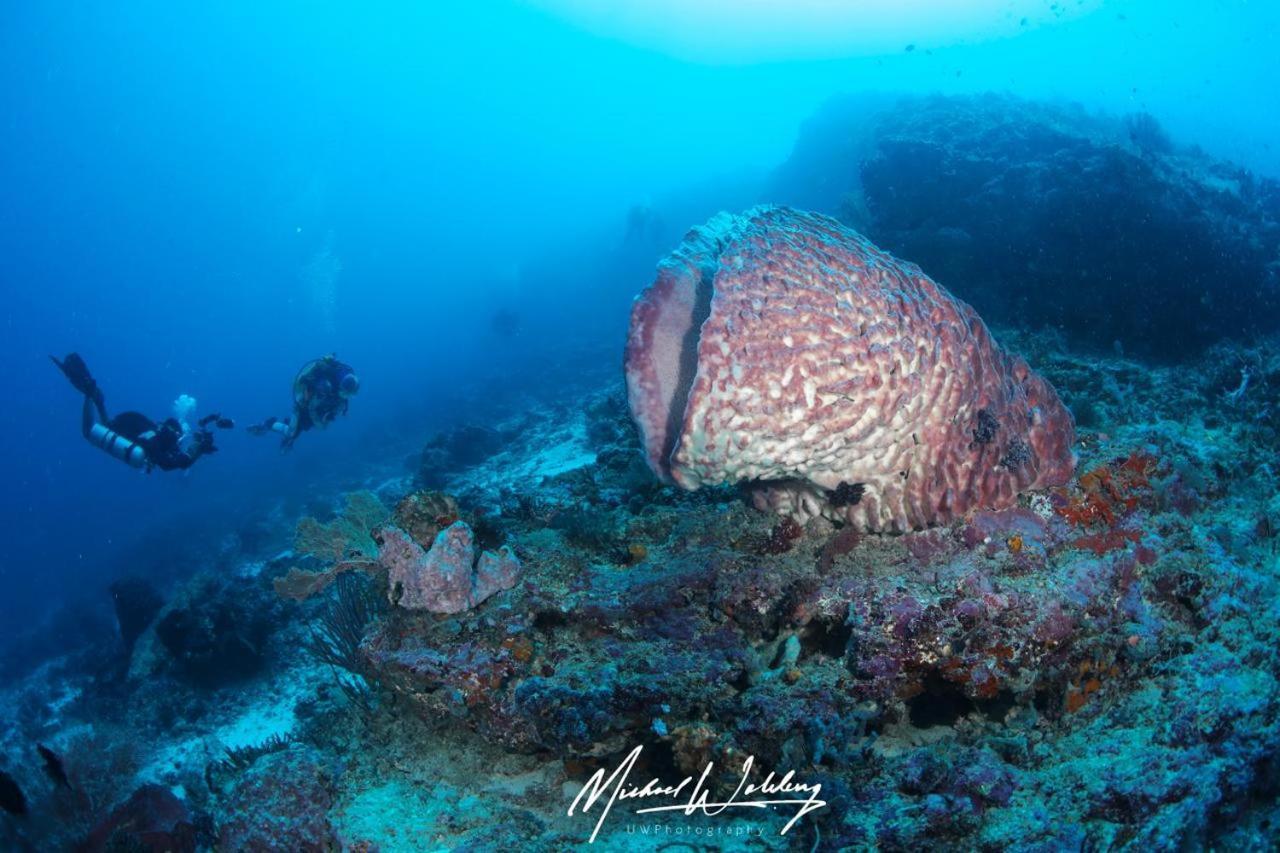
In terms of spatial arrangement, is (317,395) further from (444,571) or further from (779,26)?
(779,26)

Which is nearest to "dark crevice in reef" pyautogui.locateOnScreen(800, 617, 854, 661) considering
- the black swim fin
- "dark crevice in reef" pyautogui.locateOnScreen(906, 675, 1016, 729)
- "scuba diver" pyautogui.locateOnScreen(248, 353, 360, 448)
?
"dark crevice in reef" pyautogui.locateOnScreen(906, 675, 1016, 729)

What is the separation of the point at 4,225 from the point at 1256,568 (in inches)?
6262

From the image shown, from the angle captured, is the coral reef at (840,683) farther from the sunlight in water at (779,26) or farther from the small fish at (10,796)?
the sunlight in water at (779,26)

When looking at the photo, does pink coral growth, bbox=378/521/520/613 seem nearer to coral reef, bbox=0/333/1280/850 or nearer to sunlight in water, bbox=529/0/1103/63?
coral reef, bbox=0/333/1280/850

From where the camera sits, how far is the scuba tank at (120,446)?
10227mm

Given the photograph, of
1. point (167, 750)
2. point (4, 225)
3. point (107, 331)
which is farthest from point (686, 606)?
point (4, 225)

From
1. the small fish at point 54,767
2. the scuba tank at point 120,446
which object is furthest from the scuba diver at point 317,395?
the small fish at point 54,767

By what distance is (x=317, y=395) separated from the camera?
10.7 meters

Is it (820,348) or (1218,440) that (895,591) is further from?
(1218,440)

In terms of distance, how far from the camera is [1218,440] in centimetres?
475

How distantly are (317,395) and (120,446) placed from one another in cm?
341
